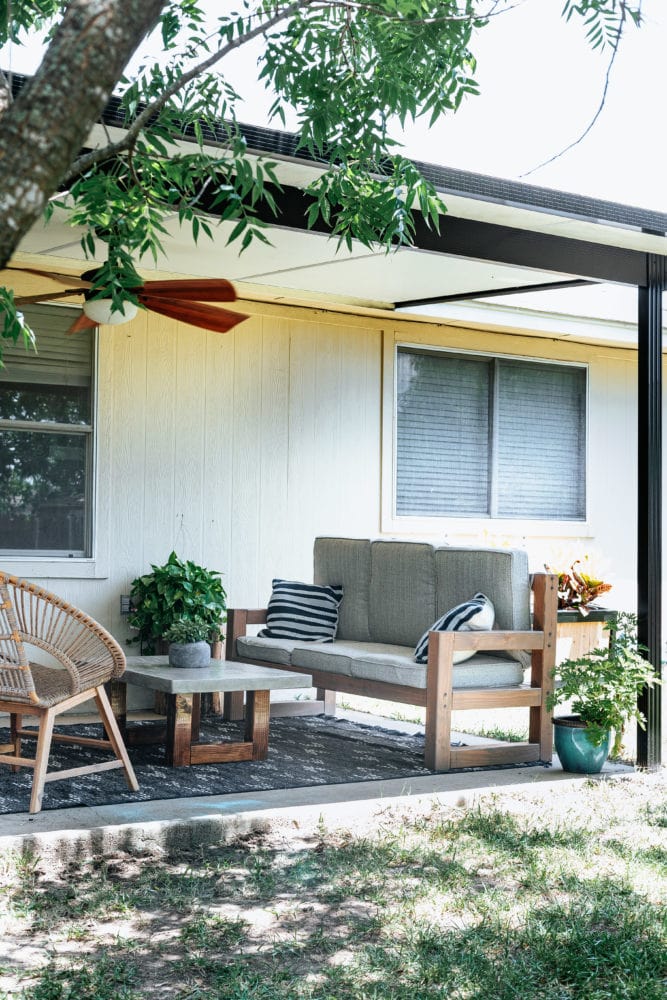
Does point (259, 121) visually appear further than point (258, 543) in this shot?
No

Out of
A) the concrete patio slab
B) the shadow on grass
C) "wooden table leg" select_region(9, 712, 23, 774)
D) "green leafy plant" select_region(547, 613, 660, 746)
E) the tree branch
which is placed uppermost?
the tree branch

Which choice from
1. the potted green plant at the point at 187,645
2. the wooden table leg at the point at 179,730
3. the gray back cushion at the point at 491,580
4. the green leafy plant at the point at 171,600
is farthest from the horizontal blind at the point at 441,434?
the wooden table leg at the point at 179,730

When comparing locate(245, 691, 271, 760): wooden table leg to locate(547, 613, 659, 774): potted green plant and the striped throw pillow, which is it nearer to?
the striped throw pillow

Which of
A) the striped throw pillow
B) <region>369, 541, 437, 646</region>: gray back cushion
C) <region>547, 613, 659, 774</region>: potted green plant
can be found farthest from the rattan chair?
<region>369, 541, 437, 646</region>: gray back cushion

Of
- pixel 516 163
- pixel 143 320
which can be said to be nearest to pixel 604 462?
pixel 516 163

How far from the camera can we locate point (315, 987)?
2.98m

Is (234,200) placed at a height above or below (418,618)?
above

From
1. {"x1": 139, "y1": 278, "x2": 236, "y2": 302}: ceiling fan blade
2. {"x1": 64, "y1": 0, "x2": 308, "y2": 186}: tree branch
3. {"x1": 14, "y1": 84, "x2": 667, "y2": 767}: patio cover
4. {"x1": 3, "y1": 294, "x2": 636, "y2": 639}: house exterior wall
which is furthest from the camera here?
{"x1": 3, "y1": 294, "x2": 636, "y2": 639}: house exterior wall

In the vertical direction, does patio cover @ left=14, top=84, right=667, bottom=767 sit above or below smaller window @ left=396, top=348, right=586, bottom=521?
above

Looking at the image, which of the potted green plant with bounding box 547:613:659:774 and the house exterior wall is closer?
the potted green plant with bounding box 547:613:659:774

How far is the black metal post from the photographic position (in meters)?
5.53

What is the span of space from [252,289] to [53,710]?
356 centimetres

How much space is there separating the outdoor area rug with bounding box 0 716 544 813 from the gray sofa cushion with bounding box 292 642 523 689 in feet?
1.30

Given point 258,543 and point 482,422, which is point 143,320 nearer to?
point 258,543
